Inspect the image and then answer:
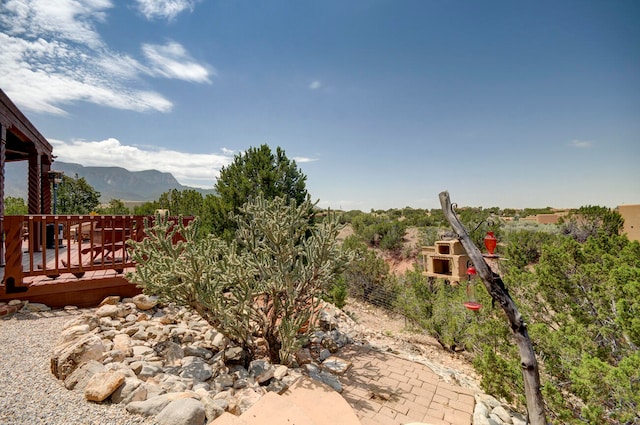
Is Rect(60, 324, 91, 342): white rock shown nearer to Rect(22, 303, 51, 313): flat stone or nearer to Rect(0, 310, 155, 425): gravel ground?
Rect(0, 310, 155, 425): gravel ground

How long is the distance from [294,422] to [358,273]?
10747 mm

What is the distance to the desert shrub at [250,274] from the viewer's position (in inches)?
132

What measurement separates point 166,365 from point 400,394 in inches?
Answer: 121

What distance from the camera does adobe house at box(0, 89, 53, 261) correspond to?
5.75m

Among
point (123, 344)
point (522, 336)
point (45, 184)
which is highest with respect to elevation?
point (45, 184)

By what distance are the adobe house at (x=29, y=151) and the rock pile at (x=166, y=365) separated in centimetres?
411

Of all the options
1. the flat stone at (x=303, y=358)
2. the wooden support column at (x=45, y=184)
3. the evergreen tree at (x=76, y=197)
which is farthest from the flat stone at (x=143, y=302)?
the evergreen tree at (x=76, y=197)

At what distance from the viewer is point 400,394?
11.6ft

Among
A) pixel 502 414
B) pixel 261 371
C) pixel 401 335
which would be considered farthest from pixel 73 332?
pixel 401 335

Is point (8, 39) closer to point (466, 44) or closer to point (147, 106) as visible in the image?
point (147, 106)

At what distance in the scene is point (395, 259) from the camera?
61.9 ft

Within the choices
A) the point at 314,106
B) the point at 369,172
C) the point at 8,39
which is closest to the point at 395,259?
the point at 369,172

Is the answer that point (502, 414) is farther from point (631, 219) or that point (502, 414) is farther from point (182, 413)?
point (631, 219)

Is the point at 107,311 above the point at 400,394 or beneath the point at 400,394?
above
